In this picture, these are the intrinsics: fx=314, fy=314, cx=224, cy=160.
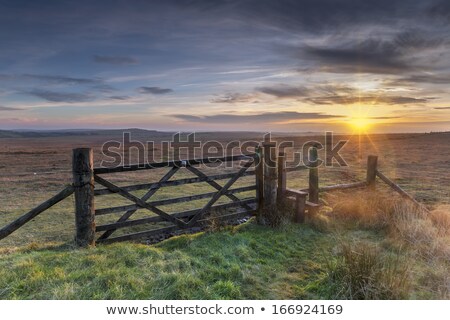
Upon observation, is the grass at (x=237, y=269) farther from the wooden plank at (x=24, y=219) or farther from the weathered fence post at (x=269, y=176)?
the weathered fence post at (x=269, y=176)

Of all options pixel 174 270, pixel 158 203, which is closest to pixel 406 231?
pixel 174 270

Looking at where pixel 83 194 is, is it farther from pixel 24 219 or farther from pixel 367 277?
pixel 367 277

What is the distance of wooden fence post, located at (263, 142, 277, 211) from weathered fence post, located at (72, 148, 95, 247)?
457cm

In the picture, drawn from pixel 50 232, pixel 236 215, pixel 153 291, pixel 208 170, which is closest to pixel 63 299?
pixel 153 291

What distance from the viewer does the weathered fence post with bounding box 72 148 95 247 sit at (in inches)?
252

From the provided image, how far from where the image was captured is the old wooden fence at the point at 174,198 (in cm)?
644

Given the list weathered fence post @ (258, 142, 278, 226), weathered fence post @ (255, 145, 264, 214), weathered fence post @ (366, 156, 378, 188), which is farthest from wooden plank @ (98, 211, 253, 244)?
weathered fence post @ (366, 156, 378, 188)

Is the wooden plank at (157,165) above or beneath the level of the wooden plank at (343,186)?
above

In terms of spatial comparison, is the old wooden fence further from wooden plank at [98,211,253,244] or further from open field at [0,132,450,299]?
open field at [0,132,450,299]

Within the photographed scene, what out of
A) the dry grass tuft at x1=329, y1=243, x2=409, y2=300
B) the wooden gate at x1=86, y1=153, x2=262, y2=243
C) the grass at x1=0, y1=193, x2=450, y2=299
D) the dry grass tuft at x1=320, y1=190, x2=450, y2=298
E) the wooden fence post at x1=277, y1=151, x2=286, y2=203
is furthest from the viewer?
the wooden fence post at x1=277, y1=151, x2=286, y2=203

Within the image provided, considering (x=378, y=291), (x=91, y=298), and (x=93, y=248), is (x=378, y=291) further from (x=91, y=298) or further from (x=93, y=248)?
(x=93, y=248)

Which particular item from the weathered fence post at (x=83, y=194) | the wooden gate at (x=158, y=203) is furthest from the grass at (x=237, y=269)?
the wooden gate at (x=158, y=203)

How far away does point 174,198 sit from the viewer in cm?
803

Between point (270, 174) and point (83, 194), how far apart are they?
4850 mm
